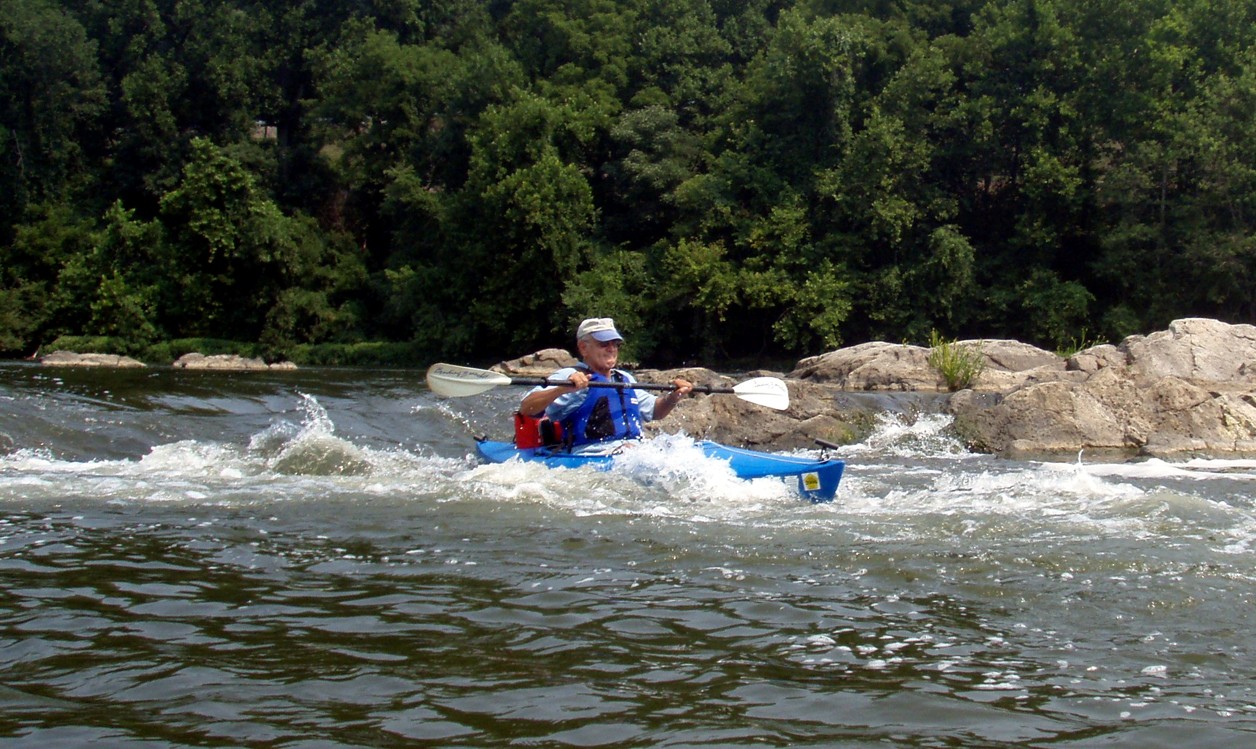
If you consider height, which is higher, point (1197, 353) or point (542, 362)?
point (1197, 353)

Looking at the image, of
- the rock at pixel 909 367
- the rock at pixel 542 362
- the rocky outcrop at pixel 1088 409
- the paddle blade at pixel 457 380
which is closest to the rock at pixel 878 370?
the rock at pixel 909 367

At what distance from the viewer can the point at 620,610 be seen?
4270 mm

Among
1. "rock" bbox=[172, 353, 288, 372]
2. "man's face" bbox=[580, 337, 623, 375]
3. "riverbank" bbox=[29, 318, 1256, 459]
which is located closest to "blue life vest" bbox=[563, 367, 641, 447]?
"man's face" bbox=[580, 337, 623, 375]

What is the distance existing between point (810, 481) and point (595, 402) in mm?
1560

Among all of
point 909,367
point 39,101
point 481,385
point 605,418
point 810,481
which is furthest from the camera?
point 39,101

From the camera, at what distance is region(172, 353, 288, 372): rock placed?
27.1 meters

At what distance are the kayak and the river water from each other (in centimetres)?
11

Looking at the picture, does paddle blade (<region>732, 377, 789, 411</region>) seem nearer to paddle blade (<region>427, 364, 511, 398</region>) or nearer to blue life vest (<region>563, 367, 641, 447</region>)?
blue life vest (<region>563, 367, 641, 447</region>)

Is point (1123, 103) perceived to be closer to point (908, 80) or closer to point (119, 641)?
point (908, 80)

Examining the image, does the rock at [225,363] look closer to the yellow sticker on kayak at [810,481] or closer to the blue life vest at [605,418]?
the blue life vest at [605,418]

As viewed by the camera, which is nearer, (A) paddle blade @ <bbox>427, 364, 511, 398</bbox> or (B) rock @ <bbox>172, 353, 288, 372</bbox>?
(A) paddle blade @ <bbox>427, 364, 511, 398</bbox>

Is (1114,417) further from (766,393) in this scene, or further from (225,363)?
(225,363)

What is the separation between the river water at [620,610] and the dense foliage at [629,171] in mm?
17818

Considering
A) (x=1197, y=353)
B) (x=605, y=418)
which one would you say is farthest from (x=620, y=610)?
(x=1197, y=353)
